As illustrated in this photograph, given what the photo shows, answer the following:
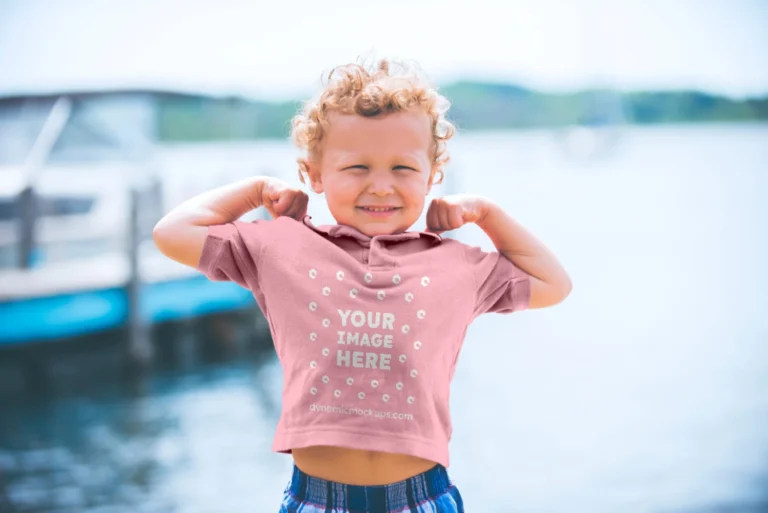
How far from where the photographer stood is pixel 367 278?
1102mm

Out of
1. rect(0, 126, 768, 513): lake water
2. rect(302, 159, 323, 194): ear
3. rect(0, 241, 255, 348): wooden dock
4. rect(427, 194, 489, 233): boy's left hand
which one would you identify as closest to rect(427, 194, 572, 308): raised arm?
rect(427, 194, 489, 233): boy's left hand

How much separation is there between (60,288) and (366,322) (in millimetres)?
5222

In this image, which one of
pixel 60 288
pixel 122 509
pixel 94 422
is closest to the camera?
pixel 122 509

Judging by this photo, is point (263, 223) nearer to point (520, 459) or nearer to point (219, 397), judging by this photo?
point (520, 459)

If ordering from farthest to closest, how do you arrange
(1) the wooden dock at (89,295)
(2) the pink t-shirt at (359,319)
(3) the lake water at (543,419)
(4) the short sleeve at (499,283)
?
(1) the wooden dock at (89,295)
(3) the lake water at (543,419)
(4) the short sleeve at (499,283)
(2) the pink t-shirt at (359,319)

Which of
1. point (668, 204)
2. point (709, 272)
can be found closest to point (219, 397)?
point (709, 272)

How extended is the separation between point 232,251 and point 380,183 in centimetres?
23

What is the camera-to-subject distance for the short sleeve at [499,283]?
1.17 m

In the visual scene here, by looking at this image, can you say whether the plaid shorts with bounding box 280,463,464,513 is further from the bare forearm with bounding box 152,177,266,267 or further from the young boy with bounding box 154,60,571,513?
the bare forearm with bounding box 152,177,266,267

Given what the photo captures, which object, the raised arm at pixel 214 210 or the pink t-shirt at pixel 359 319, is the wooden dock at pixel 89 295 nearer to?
the raised arm at pixel 214 210

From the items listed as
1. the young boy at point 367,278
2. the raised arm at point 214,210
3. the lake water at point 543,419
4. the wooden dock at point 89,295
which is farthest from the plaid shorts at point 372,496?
the wooden dock at point 89,295

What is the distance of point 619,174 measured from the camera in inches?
1089

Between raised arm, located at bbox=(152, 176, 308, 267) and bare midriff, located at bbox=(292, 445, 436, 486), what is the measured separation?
0.33 metres

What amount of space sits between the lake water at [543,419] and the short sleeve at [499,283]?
1.59 meters
